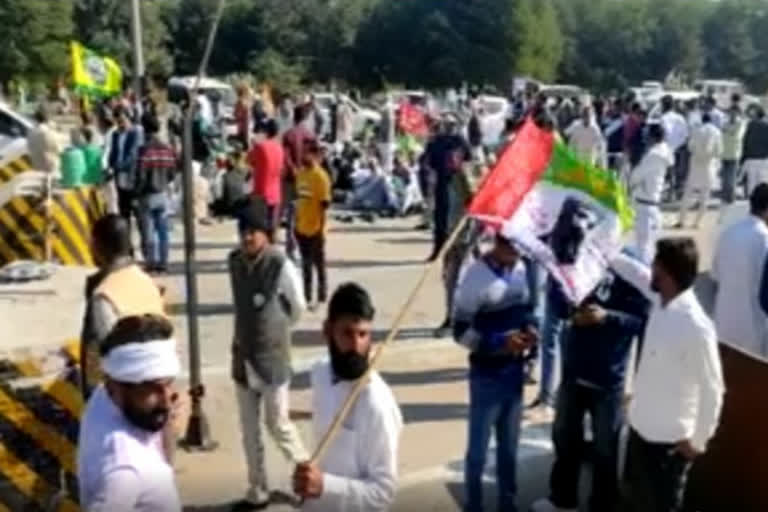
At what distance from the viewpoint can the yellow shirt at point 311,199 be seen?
1184 cm

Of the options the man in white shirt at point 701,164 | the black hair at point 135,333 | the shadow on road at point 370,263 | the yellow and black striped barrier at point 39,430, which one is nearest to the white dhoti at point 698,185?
the man in white shirt at point 701,164

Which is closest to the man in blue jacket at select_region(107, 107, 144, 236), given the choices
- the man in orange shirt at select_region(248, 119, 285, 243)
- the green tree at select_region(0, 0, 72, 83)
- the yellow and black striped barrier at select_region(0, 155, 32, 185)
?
the man in orange shirt at select_region(248, 119, 285, 243)

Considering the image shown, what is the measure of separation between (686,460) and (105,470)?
10.3ft

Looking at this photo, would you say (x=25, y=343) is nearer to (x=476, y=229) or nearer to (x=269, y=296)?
(x=269, y=296)

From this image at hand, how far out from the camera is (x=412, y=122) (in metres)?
25.5

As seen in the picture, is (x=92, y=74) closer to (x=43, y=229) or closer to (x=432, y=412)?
(x=43, y=229)

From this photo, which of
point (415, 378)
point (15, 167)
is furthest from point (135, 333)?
point (15, 167)

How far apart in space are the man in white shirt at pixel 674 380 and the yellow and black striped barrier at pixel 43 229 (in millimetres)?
7664

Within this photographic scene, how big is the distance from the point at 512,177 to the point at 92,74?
18488 millimetres

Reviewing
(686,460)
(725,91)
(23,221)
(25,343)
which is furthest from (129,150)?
(725,91)

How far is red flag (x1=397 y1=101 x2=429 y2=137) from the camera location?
2511 centimetres

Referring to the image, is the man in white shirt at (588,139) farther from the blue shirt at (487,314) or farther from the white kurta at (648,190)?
the blue shirt at (487,314)

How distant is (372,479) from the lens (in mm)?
4457

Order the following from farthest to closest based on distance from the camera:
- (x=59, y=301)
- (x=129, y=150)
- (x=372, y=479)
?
(x=129, y=150) < (x=59, y=301) < (x=372, y=479)
